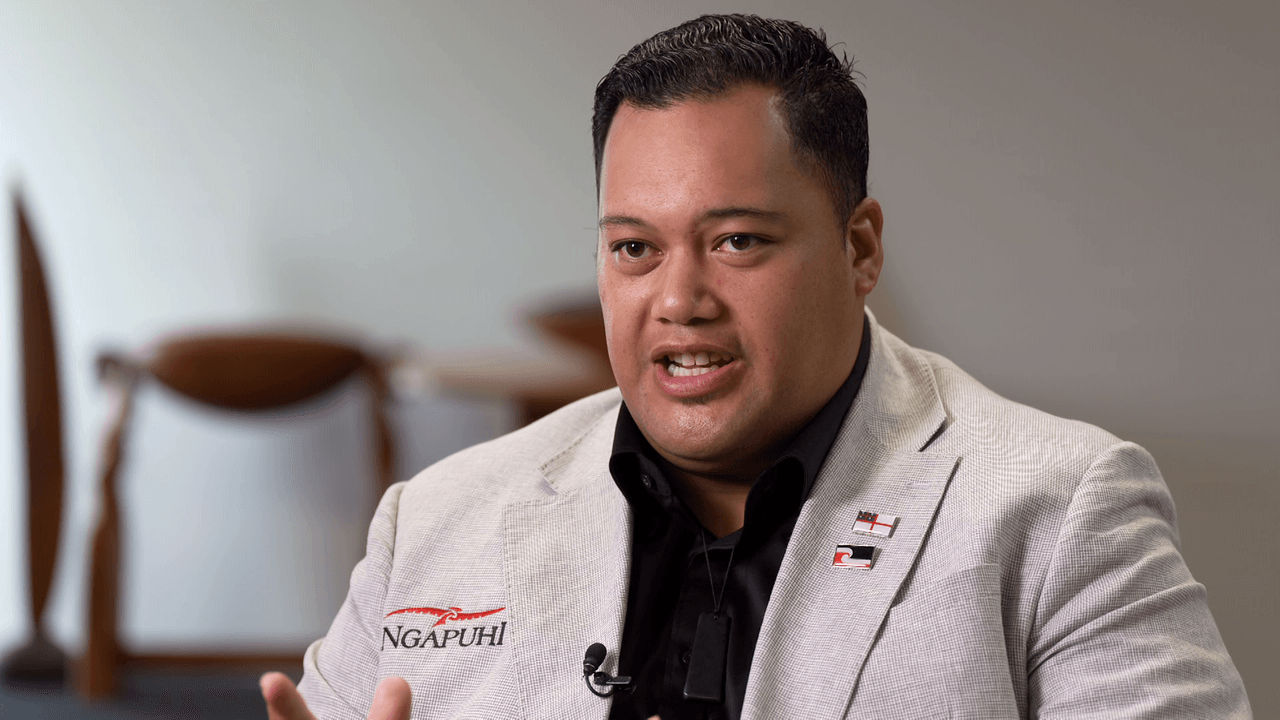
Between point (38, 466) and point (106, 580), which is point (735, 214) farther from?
point (38, 466)

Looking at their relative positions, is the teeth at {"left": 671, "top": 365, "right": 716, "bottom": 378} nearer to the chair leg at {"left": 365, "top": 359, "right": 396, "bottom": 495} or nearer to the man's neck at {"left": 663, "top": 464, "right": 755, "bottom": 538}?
the man's neck at {"left": 663, "top": 464, "right": 755, "bottom": 538}

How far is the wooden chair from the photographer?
321 centimetres

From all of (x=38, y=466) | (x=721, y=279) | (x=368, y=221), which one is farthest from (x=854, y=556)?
(x=38, y=466)

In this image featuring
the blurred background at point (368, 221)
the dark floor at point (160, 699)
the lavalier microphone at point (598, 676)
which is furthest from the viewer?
the dark floor at point (160, 699)

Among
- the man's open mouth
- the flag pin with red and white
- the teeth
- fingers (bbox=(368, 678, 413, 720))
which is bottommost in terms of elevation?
fingers (bbox=(368, 678, 413, 720))

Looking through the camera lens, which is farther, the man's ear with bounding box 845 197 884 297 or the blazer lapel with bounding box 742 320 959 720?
the man's ear with bounding box 845 197 884 297

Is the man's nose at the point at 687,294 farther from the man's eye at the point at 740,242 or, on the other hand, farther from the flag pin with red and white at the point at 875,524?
the flag pin with red and white at the point at 875,524

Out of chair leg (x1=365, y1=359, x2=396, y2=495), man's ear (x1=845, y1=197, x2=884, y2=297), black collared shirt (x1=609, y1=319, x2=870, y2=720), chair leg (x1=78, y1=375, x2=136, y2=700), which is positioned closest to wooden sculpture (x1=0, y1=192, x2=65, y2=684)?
chair leg (x1=78, y1=375, x2=136, y2=700)

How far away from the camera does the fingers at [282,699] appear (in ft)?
3.38

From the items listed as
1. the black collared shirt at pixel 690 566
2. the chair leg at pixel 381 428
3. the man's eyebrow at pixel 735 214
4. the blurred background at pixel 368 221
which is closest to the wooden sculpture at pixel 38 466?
the blurred background at pixel 368 221

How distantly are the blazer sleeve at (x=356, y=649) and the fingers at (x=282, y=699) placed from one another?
37 cm

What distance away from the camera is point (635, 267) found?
52.7 inches

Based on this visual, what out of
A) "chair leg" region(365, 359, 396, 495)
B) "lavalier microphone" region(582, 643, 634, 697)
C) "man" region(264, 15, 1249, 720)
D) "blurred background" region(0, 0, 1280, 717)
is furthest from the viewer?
"chair leg" region(365, 359, 396, 495)

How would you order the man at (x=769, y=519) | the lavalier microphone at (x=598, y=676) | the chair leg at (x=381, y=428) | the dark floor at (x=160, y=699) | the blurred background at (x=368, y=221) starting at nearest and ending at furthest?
1. the man at (x=769, y=519)
2. the lavalier microphone at (x=598, y=676)
3. the blurred background at (x=368, y=221)
4. the dark floor at (x=160, y=699)
5. the chair leg at (x=381, y=428)
